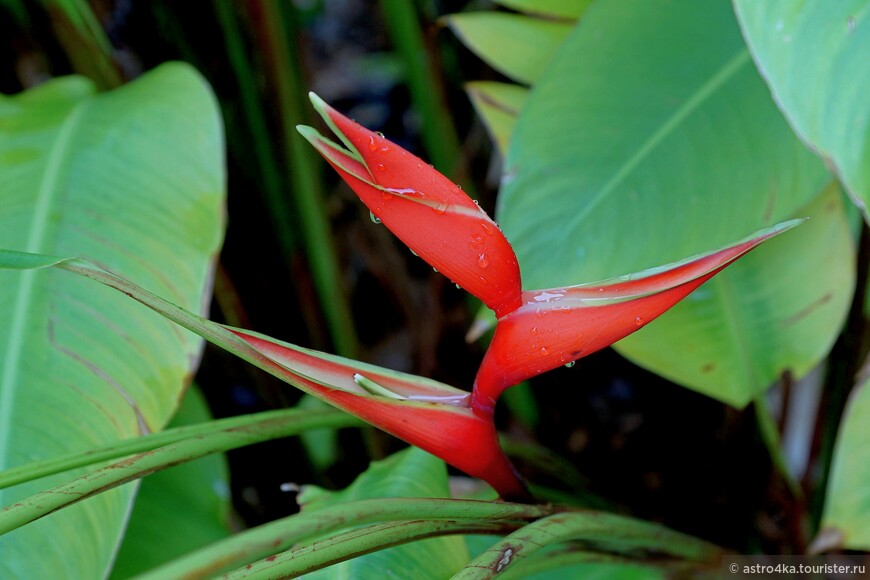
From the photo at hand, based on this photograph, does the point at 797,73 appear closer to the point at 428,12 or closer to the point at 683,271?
the point at 683,271

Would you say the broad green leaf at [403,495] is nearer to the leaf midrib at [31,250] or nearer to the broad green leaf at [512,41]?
the leaf midrib at [31,250]

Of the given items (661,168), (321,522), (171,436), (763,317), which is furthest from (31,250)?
(763,317)

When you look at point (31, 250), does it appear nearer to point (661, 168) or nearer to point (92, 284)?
point (92, 284)

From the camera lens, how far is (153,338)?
500mm

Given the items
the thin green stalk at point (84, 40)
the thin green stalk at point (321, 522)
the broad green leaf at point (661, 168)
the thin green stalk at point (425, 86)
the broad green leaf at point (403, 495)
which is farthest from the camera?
the thin green stalk at point (425, 86)

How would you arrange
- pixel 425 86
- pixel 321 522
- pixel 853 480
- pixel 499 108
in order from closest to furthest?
pixel 321 522 → pixel 853 480 → pixel 499 108 → pixel 425 86

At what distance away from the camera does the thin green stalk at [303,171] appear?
29.1 inches

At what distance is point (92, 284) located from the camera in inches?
20.0

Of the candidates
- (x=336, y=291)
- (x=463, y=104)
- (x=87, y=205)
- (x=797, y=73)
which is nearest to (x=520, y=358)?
(x=797, y=73)

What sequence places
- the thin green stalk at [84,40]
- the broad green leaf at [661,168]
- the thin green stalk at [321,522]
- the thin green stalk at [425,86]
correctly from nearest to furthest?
the thin green stalk at [321,522] < the broad green leaf at [661,168] < the thin green stalk at [84,40] < the thin green stalk at [425,86]

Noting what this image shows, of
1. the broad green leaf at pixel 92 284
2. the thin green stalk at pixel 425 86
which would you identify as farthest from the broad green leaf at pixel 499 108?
the broad green leaf at pixel 92 284

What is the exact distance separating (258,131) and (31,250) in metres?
0.39

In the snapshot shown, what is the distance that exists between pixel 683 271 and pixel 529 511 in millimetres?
158

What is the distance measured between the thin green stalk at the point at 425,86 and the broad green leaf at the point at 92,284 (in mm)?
270
